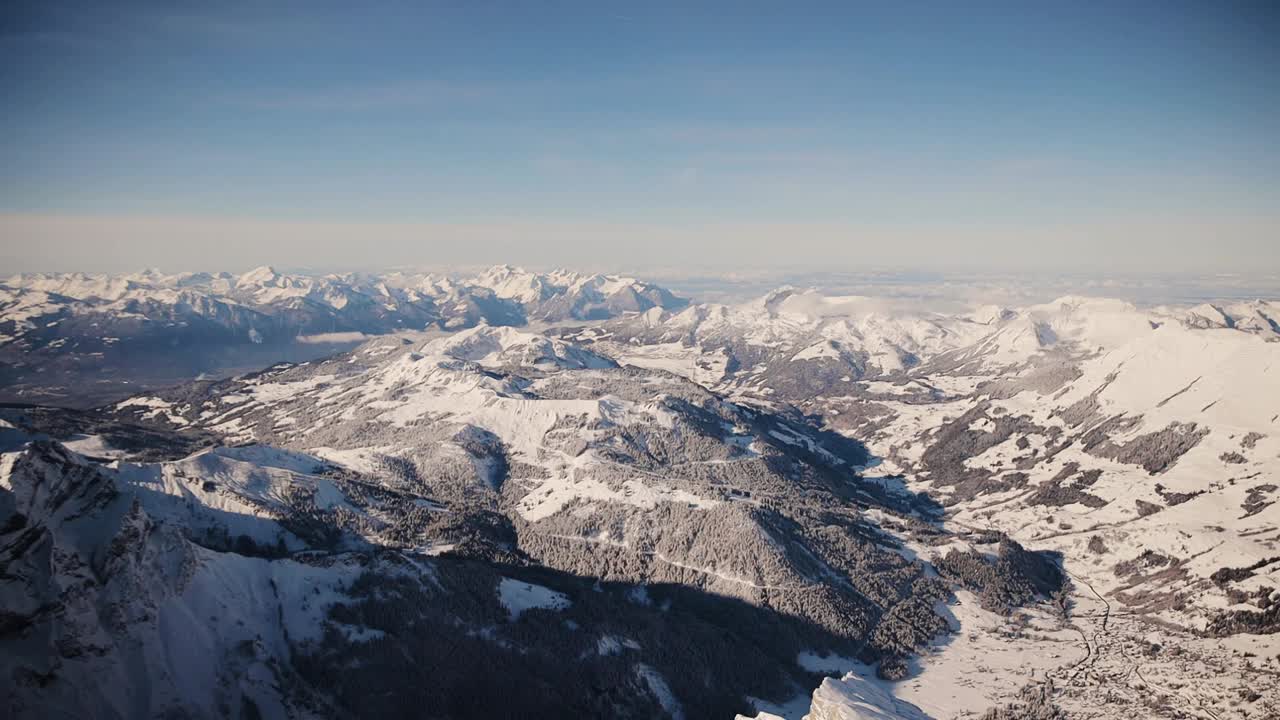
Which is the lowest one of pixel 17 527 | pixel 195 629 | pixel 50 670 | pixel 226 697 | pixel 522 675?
pixel 522 675

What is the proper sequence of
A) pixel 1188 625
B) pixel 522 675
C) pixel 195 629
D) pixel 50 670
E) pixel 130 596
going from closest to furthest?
pixel 50 670, pixel 130 596, pixel 195 629, pixel 522 675, pixel 1188 625

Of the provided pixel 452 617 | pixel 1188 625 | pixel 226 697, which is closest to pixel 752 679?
pixel 452 617

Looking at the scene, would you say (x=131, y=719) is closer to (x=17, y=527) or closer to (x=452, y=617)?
(x=17, y=527)

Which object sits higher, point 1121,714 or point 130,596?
point 130,596

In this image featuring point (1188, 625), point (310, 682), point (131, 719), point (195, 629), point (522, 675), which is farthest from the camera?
point (1188, 625)

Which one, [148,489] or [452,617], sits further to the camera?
[148,489]

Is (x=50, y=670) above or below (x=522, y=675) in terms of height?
above

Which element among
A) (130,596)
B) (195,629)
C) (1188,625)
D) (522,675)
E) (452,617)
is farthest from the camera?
(1188,625)

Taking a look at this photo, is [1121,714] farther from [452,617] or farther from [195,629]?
[195,629]

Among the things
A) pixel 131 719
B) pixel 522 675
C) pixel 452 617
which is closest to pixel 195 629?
pixel 131 719
